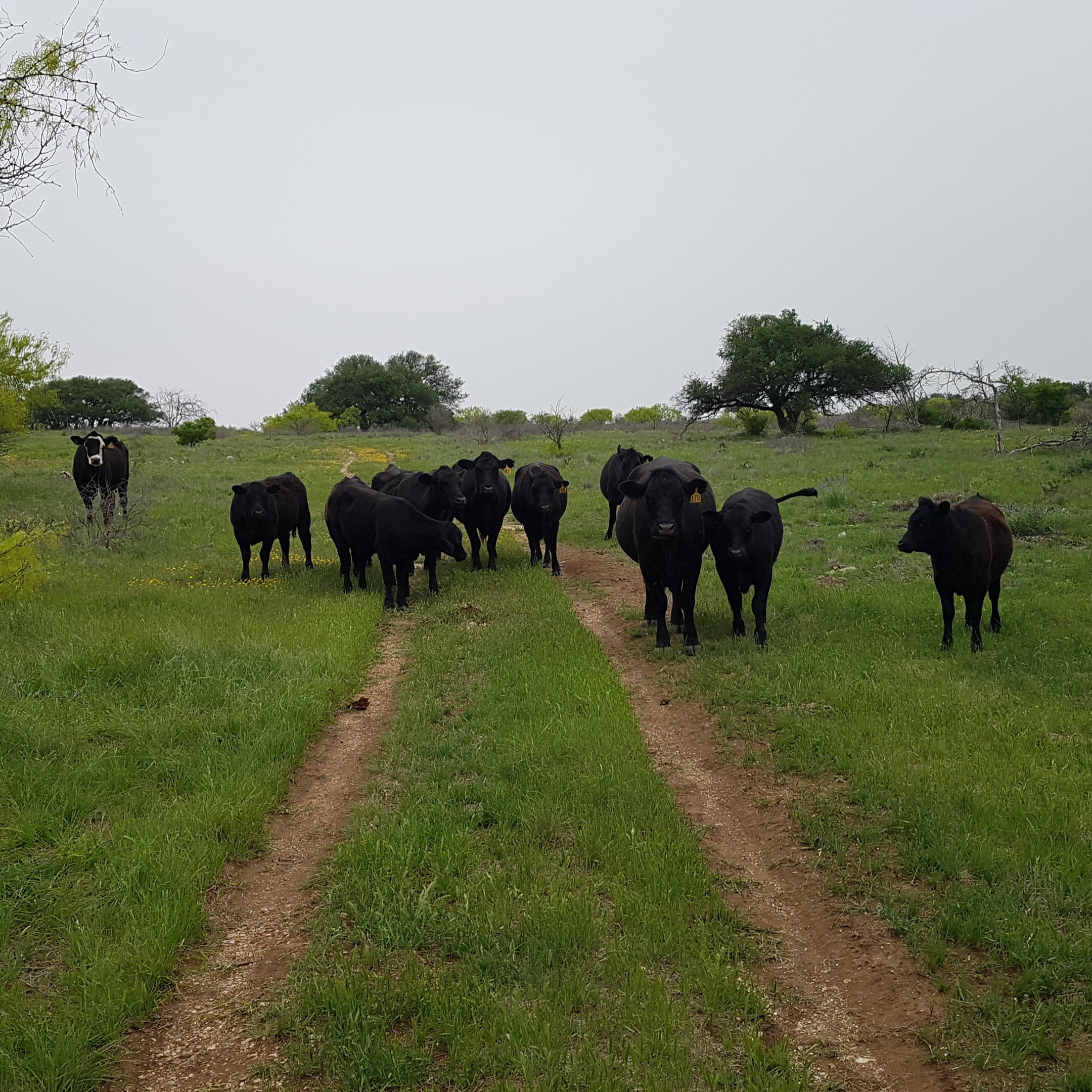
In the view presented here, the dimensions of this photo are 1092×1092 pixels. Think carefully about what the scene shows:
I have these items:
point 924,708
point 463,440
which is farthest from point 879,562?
point 463,440

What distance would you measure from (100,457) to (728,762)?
51.4ft

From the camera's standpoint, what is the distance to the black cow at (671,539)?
31.6 ft

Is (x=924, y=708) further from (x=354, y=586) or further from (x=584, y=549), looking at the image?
(x=584, y=549)

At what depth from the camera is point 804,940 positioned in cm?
437

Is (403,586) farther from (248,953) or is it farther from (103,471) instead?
(103,471)

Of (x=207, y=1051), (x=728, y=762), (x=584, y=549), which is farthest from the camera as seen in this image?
(x=584, y=549)

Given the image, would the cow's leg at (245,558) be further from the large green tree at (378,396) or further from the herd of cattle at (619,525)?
the large green tree at (378,396)

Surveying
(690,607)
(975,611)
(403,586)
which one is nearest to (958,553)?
(975,611)

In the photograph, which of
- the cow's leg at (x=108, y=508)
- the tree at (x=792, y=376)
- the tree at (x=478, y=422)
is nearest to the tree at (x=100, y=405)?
the tree at (x=478, y=422)

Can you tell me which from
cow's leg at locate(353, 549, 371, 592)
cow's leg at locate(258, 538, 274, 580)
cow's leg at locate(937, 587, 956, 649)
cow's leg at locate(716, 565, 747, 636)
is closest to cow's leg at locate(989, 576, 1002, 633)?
cow's leg at locate(937, 587, 956, 649)

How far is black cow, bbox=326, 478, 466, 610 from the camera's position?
39.7 feet

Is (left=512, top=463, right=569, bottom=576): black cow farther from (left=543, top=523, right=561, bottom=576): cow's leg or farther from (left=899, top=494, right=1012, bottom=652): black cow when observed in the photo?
(left=899, top=494, right=1012, bottom=652): black cow

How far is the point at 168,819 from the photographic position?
17.7ft

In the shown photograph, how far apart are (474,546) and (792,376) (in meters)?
37.8
